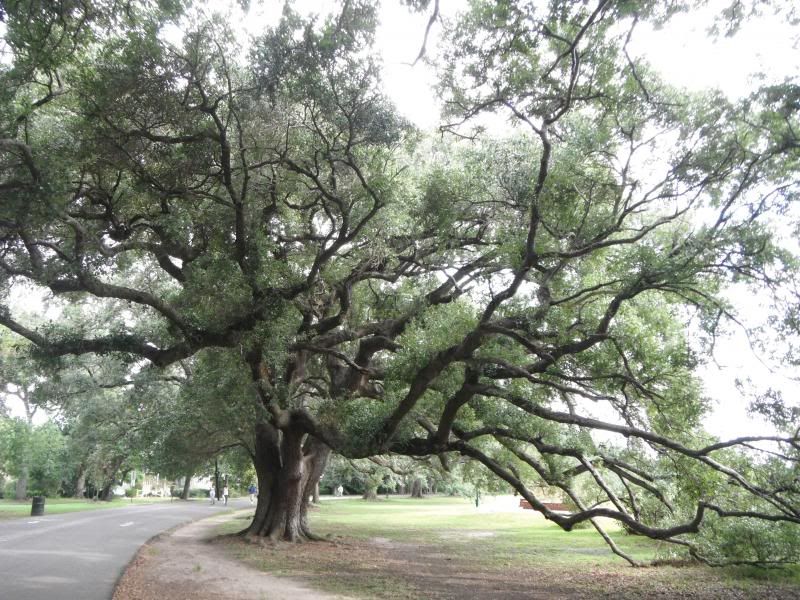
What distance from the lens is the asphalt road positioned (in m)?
9.32

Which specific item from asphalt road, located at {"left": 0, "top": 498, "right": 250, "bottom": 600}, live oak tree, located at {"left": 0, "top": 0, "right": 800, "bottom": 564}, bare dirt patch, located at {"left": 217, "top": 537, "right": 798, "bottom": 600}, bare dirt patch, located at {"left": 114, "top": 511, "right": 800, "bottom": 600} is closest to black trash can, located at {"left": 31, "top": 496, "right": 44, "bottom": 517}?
asphalt road, located at {"left": 0, "top": 498, "right": 250, "bottom": 600}

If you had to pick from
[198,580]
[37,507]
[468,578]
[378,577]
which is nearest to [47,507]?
[37,507]

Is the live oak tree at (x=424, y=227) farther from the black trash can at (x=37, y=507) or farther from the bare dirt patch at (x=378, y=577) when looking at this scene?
the black trash can at (x=37, y=507)

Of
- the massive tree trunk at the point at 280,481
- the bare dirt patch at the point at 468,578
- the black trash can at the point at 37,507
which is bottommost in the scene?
the bare dirt patch at the point at 468,578

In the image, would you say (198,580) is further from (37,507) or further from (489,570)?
(37,507)

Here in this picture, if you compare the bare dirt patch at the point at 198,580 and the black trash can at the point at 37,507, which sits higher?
the black trash can at the point at 37,507

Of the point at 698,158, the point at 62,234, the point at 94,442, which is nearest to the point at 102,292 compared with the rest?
the point at 62,234

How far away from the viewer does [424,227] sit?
12367mm

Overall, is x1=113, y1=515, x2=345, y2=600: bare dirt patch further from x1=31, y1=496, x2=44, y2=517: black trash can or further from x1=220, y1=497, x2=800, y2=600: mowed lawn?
x1=31, y1=496, x2=44, y2=517: black trash can

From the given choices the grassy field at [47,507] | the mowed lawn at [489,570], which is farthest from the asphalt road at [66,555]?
the grassy field at [47,507]

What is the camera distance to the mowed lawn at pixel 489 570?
11812mm

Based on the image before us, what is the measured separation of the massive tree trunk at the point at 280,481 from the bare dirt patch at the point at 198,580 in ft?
6.97

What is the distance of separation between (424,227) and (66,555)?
411 inches

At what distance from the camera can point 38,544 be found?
14.8 m
